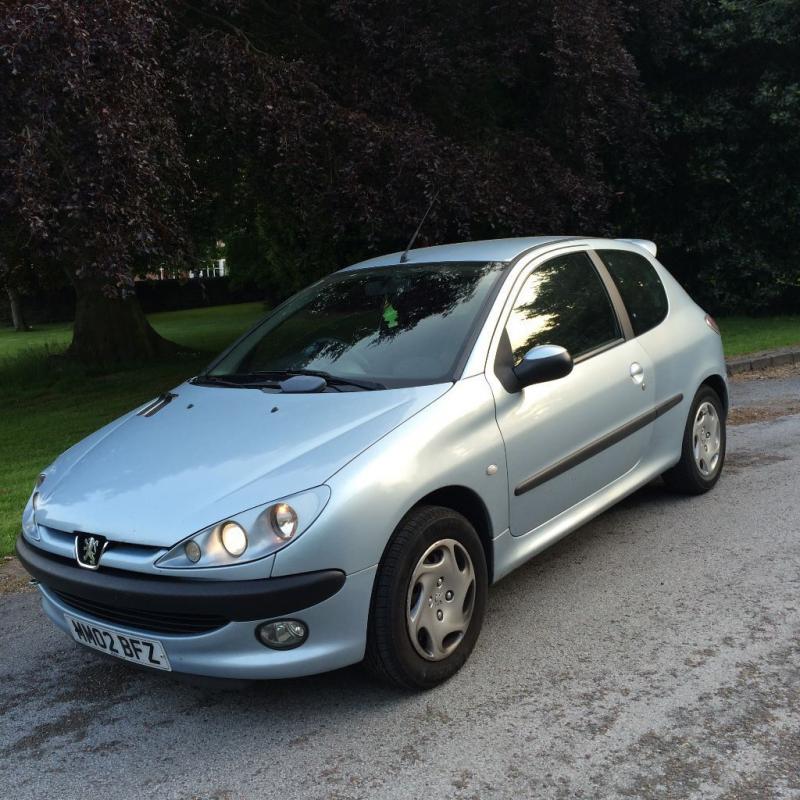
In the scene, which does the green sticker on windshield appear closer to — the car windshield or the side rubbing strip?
the car windshield

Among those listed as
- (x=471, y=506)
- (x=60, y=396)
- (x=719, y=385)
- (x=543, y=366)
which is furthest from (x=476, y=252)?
(x=60, y=396)

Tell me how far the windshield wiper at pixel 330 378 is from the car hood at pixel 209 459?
0.29 feet

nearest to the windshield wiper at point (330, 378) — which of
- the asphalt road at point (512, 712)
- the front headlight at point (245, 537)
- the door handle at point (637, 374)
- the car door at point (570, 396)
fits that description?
the car door at point (570, 396)

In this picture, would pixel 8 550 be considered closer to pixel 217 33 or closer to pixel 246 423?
pixel 246 423

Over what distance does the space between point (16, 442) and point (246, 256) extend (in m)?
26.4

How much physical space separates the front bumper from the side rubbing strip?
41.8 inches

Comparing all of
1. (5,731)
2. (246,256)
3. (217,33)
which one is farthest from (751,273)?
(246,256)

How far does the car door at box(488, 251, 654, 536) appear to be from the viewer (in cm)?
404

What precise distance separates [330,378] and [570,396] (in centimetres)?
112

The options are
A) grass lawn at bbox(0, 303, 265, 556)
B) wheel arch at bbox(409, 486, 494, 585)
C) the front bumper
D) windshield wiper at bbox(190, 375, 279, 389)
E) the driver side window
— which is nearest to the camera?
the front bumper

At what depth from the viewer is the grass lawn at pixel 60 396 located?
8242 millimetres

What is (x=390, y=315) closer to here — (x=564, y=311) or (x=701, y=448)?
(x=564, y=311)

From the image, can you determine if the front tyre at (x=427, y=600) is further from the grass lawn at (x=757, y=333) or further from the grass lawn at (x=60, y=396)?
the grass lawn at (x=757, y=333)

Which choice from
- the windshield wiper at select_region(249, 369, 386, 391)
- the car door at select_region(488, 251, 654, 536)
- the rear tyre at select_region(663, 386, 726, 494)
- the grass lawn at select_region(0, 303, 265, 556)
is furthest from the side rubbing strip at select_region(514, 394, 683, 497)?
the grass lawn at select_region(0, 303, 265, 556)
